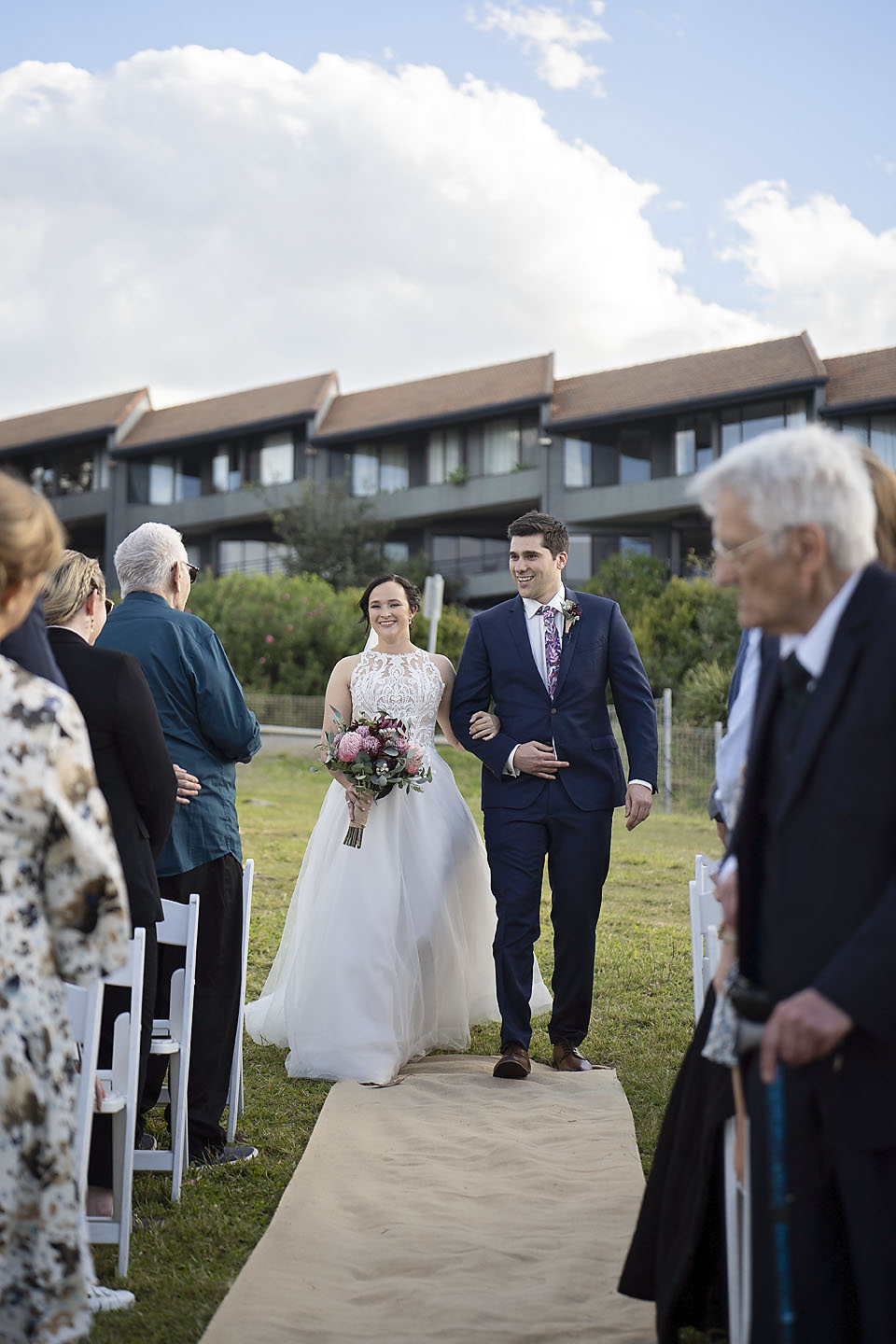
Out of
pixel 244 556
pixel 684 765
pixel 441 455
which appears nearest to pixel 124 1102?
pixel 684 765

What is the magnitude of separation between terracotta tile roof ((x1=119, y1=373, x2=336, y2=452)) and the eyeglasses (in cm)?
3931

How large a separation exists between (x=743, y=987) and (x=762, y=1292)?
60 centimetres

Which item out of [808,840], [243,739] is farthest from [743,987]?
[243,739]

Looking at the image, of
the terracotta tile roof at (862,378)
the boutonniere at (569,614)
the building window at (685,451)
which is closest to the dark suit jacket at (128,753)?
the boutonniere at (569,614)

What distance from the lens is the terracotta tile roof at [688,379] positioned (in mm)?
35281

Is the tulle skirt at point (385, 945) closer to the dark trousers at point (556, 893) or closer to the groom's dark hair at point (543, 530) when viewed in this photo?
the dark trousers at point (556, 893)

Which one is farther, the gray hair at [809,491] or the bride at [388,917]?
the bride at [388,917]

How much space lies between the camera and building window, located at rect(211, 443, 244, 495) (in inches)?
1710

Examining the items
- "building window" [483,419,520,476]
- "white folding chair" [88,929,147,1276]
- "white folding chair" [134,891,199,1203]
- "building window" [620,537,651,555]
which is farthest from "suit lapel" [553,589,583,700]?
"building window" [483,419,520,476]

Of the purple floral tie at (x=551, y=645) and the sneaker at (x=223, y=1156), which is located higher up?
the purple floral tie at (x=551, y=645)

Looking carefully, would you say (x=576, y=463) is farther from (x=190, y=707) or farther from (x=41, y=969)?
(x=41, y=969)

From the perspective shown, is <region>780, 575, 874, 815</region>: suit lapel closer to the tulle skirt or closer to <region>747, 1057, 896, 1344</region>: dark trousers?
<region>747, 1057, 896, 1344</region>: dark trousers

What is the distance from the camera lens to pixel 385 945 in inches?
262

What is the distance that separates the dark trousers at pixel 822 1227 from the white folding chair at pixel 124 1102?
2133mm
